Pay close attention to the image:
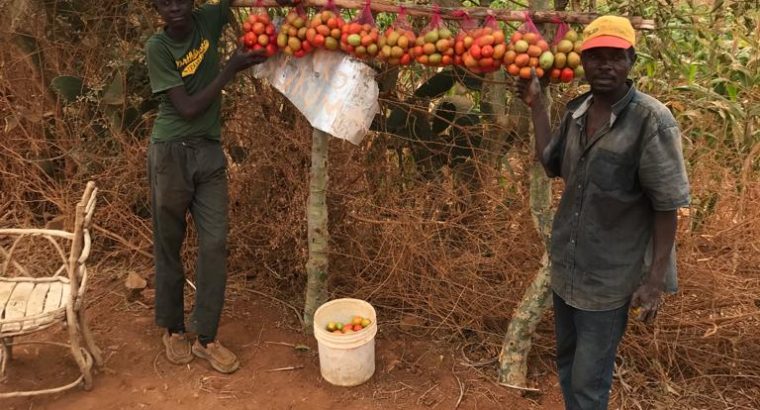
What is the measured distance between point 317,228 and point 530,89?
4.50ft

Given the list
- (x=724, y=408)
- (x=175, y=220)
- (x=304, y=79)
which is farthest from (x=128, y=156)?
(x=724, y=408)

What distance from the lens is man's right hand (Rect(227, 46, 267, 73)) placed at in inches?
109

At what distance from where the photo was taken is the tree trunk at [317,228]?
3.05 meters

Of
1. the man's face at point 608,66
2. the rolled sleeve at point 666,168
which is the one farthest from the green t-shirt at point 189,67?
the rolled sleeve at point 666,168

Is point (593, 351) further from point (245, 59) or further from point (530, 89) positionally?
point (245, 59)

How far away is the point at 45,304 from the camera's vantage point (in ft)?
9.32

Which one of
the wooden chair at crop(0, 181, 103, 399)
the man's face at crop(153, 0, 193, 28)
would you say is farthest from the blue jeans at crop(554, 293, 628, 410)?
the wooden chair at crop(0, 181, 103, 399)

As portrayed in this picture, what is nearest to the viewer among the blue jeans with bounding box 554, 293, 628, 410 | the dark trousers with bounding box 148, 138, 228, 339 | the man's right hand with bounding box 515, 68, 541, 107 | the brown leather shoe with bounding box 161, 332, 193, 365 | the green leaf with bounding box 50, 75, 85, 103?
the blue jeans with bounding box 554, 293, 628, 410

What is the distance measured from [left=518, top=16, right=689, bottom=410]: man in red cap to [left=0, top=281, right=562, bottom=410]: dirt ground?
3.03 ft

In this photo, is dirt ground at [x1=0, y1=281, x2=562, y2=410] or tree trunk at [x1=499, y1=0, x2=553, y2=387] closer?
tree trunk at [x1=499, y1=0, x2=553, y2=387]

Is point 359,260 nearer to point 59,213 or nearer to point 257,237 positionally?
point 257,237

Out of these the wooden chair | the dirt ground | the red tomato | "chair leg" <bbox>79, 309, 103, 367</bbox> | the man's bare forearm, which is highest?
the red tomato

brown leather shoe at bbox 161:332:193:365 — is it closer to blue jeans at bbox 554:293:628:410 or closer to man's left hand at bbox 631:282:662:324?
blue jeans at bbox 554:293:628:410

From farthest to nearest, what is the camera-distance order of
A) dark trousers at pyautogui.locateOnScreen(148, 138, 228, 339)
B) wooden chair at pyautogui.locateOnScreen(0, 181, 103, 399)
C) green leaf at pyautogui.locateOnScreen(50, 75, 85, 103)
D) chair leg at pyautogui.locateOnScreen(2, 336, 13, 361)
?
green leaf at pyautogui.locateOnScreen(50, 75, 85, 103) → chair leg at pyautogui.locateOnScreen(2, 336, 13, 361) → dark trousers at pyautogui.locateOnScreen(148, 138, 228, 339) → wooden chair at pyautogui.locateOnScreen(0, 181, 103, 399)
